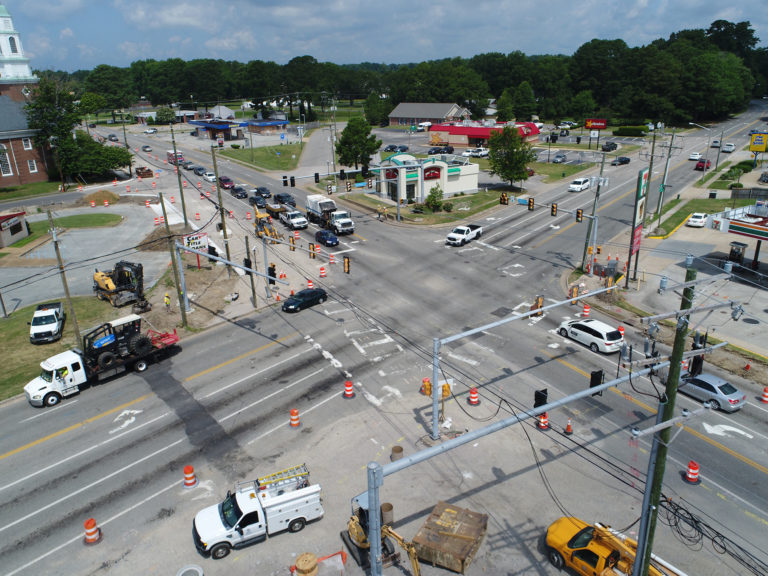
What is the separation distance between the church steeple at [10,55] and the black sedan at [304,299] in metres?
83.7

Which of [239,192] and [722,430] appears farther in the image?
[239,192]

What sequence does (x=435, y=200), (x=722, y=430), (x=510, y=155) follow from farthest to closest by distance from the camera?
(x=510, y=155)
(x=435, y=200)
(x=722, y=430)

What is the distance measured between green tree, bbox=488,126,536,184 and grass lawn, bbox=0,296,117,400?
161 ft

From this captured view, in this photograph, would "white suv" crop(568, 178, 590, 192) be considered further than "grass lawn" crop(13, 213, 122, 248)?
Yes

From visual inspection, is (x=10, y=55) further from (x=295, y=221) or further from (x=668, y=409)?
(x=668, y=409)

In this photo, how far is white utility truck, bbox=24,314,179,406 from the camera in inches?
1041

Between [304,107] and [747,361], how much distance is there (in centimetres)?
15978

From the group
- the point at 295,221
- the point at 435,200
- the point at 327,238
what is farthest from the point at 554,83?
the point at 327,238

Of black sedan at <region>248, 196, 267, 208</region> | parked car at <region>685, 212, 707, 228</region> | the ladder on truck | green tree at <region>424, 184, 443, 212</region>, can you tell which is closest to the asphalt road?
the ladder on truck

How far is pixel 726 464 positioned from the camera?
20.7m

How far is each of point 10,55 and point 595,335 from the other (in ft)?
342

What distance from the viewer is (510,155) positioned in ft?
220

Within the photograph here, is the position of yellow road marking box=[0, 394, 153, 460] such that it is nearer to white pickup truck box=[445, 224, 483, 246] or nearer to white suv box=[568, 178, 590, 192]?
white pickup truck box=[445, 224, 483, 246]

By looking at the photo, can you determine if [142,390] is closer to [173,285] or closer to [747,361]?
[173,285]
